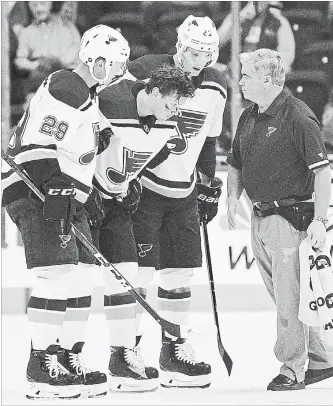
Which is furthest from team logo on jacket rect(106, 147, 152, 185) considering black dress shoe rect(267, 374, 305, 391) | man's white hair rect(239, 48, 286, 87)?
black dress shoe rect(267, 374, 305, 391)

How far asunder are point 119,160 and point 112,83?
245 mm

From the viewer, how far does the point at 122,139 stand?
3574 mm

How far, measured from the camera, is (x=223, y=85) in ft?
12.8

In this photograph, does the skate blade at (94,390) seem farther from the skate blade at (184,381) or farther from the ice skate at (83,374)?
the skate blade at (184,381)

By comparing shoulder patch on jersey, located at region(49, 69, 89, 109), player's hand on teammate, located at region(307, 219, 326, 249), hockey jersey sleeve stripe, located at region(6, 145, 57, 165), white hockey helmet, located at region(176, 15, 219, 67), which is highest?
white hockey helmet, located at region(176, 15, 219, 67)

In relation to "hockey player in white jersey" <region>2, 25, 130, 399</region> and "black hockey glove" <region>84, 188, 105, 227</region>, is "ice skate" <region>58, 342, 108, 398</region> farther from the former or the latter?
"black hockey glove" <region>84, 188, 105, 227</region>

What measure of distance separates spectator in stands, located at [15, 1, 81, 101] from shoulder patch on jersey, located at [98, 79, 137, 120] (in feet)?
7.67

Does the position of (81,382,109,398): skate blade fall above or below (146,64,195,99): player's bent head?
below

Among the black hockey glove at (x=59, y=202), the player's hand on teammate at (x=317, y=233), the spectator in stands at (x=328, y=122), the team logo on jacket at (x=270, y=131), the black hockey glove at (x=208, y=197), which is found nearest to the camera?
the black hockey glove at (x=59, y=202)

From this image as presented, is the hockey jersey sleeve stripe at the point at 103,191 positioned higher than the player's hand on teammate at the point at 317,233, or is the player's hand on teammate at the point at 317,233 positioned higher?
the hockey jersey sleeve stripe at the point at 103,191

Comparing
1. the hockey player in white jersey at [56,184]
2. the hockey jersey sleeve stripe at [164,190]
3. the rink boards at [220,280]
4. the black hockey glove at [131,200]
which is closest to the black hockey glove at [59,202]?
the hockey player in white jersey at [56,184]

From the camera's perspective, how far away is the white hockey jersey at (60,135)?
325 centimetres

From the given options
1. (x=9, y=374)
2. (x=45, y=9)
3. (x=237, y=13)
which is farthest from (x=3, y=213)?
(x=9, y=374)

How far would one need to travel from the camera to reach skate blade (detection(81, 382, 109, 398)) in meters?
3.41
